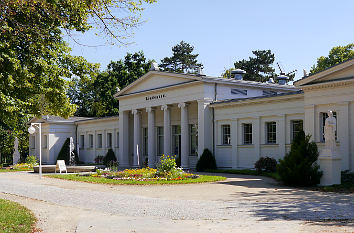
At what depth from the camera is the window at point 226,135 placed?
1319 inches

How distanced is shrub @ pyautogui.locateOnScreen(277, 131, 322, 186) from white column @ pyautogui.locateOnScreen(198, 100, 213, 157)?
12700 mm

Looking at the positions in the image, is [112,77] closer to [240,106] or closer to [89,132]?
[89,132]

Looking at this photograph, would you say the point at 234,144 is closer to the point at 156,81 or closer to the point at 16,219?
the point at 156,81

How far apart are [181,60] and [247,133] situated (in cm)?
4723

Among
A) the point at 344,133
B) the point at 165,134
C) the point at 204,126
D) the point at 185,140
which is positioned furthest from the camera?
the point at 165,134

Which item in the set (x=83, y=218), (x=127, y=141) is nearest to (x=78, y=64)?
(x=83, y=218)

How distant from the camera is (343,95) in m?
23.5

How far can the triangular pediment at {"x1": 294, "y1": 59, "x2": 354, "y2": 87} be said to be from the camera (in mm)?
23078

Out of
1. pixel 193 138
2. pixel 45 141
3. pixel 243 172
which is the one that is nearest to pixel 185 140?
pixel 193 138

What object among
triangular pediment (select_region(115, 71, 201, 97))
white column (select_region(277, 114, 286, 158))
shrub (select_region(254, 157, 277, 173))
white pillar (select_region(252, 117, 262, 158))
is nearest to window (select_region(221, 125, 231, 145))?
white pillar (select_region(252, 117, 262, 158))

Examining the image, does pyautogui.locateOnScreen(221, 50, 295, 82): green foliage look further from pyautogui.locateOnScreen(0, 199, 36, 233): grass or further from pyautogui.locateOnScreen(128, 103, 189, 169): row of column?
pyautogui.locateOnScreen(0, 199, 36, 233): grass

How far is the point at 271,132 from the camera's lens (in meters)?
30.6

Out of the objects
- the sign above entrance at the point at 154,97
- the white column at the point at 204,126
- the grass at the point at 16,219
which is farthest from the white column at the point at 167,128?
the grass at the point at 16,219

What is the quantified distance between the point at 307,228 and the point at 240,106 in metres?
22.5
